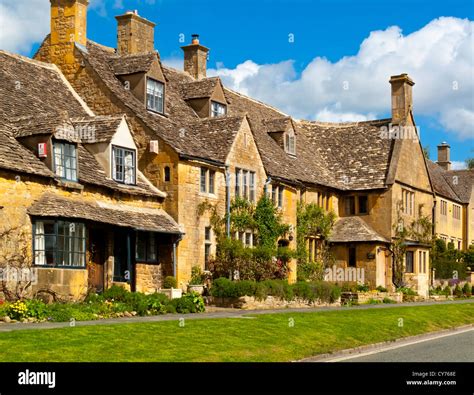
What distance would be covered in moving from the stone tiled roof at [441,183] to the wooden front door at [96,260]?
3769cm

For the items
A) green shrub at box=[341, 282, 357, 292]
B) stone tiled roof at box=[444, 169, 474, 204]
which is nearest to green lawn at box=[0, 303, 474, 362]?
green shrub at box=[341, 282, 357, 292]

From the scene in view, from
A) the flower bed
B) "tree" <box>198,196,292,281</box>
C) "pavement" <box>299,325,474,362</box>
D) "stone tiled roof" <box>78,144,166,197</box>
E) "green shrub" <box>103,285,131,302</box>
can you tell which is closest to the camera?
"pavement" <box>299,325,474,362</box>

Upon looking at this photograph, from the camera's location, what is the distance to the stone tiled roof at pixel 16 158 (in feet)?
83.3

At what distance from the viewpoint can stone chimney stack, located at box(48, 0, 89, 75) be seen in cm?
3550

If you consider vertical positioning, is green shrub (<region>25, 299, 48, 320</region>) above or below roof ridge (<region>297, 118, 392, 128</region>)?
below

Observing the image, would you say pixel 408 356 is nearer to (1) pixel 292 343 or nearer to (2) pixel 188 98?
(1) pixel 292 343

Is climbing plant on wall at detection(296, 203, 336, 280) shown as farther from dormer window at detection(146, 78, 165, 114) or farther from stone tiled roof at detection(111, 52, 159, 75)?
stone tiled roof at detection(111, 52, 159, 75)

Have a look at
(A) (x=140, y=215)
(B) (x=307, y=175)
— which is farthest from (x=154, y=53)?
(B) (x=307, y=175)

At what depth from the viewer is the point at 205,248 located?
34.9 metres

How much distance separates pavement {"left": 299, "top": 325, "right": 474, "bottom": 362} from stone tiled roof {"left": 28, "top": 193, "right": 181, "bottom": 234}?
10896mm

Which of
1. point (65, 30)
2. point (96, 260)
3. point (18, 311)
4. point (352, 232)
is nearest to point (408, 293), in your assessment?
point (352, 232)

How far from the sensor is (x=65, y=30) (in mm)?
A: 35625

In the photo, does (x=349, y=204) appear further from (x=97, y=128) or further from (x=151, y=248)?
(x=97, y=128)
